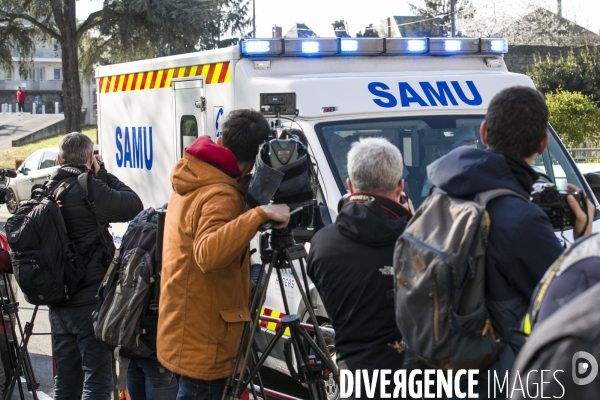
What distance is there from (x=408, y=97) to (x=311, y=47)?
871 millimetres

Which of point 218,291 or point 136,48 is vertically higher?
point 136,48

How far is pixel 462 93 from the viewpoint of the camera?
5.46m

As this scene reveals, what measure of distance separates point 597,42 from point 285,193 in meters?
45.1

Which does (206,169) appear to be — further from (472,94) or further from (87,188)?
(472,94)

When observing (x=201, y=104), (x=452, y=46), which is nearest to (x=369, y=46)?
(x=452, y=46)

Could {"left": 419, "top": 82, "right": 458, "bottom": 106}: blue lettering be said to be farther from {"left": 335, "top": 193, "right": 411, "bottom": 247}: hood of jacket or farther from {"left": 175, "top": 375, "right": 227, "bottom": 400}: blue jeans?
{"left": 175, "top": 375, "right": 227, "bottom": 400}: blue jeans

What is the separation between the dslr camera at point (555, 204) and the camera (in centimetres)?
266

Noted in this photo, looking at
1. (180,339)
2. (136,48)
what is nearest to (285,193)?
(180,339)

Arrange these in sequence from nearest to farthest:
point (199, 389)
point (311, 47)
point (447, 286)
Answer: point (447, 286) → point (199, 389) → point (311, 47)

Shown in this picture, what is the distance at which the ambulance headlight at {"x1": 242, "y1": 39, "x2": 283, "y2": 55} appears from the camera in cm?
557

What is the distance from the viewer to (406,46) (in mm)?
6012

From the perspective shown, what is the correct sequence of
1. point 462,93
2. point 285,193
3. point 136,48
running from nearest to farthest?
point 285,193
point 462,93
point 136,48

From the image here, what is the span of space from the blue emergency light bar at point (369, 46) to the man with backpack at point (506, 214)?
317 centimetres

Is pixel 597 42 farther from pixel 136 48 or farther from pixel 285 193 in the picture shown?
pixel 285 193
